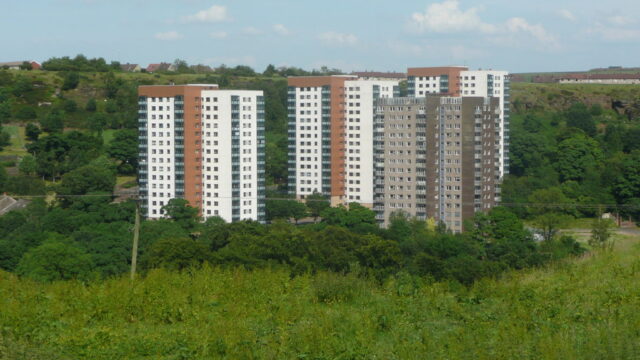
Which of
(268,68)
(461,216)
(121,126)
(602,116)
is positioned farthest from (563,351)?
(268,68)

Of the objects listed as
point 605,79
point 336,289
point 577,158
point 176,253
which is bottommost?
point 176,253

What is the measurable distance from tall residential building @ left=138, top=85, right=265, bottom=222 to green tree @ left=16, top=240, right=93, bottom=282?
1159 cm

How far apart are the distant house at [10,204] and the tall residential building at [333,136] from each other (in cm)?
1144

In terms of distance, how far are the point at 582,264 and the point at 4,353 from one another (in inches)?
230

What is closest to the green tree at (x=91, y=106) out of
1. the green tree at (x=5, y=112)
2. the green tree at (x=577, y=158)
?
the green tree at (x=5, y=112)

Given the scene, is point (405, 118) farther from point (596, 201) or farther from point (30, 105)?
point (30, 105)

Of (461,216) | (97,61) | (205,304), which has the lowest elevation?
(461,216)

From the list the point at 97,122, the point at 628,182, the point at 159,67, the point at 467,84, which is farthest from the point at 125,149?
the point at 159,67

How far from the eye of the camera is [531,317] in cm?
693

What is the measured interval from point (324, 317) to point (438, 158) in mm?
27507

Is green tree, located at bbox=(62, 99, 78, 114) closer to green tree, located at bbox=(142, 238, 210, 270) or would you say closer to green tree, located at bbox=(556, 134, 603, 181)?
green tree, located at bbox=(556, 134, 603, 181)

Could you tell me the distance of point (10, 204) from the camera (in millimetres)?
34125

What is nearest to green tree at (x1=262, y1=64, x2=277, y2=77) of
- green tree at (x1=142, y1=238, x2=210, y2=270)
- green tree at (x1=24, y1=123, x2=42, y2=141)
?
green tree at (x1=24, y1=123, x2=42, y2=141)

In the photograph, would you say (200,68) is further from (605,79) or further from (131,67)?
(605,79)
